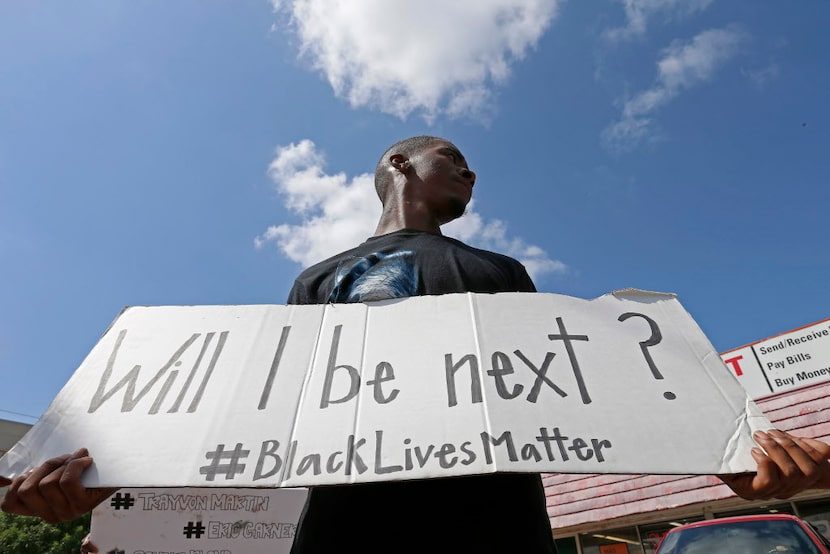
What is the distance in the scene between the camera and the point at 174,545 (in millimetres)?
4375

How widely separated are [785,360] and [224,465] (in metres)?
10.6

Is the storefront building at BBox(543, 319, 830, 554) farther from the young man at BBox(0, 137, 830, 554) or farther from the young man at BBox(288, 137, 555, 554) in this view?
the young man at BBox(0, 137, 830, 554)

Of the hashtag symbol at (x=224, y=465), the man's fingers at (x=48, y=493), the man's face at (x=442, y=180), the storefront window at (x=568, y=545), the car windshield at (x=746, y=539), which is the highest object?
the storefront window at (x=568, y=545)

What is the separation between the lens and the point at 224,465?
1224 millimetres

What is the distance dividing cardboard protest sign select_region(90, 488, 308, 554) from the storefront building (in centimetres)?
660

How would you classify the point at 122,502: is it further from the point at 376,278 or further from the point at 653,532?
the point at 653,532

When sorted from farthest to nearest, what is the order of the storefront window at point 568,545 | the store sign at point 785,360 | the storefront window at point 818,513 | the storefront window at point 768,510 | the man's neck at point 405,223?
the storefront window at point 568,545 → the store sign at point 785,360 → the storefront window at point 768,510 → the storefront window at point 818,513 → the man's neck at point 405,223

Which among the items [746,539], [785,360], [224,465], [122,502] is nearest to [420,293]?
[224,465]

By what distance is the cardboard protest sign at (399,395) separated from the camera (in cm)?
120

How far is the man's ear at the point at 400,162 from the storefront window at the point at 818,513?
29.3ft

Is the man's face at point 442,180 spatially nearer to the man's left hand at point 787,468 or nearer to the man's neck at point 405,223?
the man's neck at point 405,223

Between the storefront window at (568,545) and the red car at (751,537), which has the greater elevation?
the storefront window at (568,545)

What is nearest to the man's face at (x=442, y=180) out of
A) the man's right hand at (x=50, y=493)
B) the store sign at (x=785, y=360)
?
the man's right hand at (x=50, y=493)

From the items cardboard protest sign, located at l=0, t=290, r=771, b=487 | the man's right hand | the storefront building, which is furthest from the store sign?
the man's right hand
